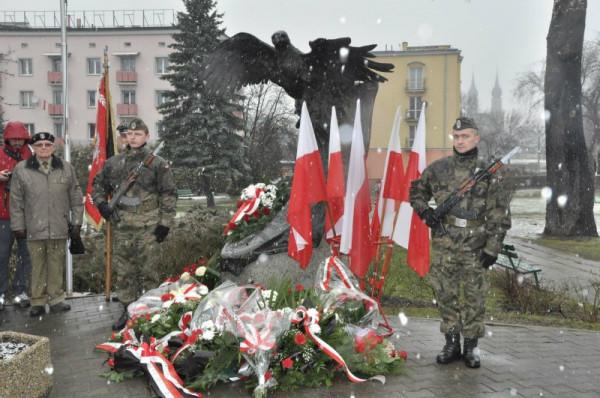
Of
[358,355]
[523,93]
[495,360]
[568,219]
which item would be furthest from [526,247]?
[523,93]

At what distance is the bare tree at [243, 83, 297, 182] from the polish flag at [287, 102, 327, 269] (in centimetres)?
1943

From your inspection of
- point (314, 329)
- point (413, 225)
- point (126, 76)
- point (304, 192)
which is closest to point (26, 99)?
point (126, 76)

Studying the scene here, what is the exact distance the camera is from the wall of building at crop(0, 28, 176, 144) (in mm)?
37281

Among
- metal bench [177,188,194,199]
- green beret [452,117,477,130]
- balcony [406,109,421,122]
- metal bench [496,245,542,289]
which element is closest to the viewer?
green beret [452,117,477,130]

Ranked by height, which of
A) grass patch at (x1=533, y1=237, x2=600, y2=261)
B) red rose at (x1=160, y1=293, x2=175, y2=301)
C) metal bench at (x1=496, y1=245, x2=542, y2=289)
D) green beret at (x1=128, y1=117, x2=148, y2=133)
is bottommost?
grass patch at (x1=533, y1=237, x2=600, y2=261)

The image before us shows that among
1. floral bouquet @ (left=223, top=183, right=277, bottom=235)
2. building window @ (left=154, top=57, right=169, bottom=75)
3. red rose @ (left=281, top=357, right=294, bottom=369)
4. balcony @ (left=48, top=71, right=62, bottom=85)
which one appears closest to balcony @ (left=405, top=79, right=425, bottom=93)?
building window @ (left=154, top=57, right=169, bottom=75)

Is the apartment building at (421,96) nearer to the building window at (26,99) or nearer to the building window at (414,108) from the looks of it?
the building window at (414,108)

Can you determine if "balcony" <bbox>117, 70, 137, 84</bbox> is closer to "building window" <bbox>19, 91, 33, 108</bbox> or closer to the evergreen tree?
"building window" <bbox>19, 91, 33, 108</bbox>

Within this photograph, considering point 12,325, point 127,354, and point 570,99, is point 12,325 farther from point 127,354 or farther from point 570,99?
point 570,99

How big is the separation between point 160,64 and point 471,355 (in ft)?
120

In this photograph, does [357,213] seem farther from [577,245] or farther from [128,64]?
[128,64]

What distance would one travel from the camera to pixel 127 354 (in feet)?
13.8

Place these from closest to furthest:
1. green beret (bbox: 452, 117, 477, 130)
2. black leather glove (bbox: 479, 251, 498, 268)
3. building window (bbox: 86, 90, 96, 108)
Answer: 1. black leather glove (bbox: 479, 251, 498, 268)
2. green beret (bbox: 452, 117, 477, 130)
3. building window (bbox: 86, 90, 96, 108)

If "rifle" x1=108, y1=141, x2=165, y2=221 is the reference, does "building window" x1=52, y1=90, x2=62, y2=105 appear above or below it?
above
